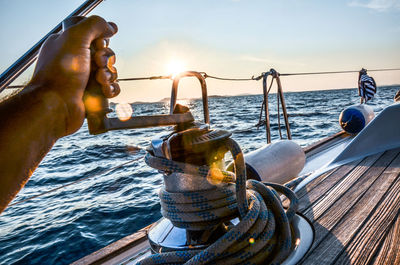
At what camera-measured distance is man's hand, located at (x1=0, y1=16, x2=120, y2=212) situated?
0.46 m

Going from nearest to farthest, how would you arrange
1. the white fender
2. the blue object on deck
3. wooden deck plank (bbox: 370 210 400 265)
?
wooden deck plank (bbox: 370 210 400 265)
the white fender
the blue object on deck

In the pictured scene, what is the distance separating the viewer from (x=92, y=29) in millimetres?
609

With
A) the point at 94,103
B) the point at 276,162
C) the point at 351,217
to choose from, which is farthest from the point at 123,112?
the point at 276,162

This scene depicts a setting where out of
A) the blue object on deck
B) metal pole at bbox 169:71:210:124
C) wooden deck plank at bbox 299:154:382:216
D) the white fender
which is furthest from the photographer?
the blue object on deck

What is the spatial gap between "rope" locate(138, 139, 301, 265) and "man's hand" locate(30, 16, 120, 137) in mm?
226

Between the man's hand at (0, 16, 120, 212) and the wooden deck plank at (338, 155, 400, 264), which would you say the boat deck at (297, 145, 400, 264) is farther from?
the man's hand at (0, 16, 120, 212)

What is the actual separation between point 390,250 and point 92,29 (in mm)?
1113

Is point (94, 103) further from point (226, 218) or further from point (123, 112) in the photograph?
point (226, 218)

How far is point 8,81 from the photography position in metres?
0.76

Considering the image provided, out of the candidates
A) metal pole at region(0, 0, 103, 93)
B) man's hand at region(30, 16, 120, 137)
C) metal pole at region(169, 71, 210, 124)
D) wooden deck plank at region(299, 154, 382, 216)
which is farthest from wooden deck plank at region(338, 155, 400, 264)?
metal pole at region(0, 0, 103, 93)

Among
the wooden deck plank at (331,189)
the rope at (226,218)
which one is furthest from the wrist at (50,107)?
the wooden deck plank at (331,189)

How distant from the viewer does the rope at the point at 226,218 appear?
2.32ft

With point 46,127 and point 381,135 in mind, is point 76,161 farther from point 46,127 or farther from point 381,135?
point 46,127

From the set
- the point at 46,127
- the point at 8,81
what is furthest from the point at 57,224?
the point at 46,127
